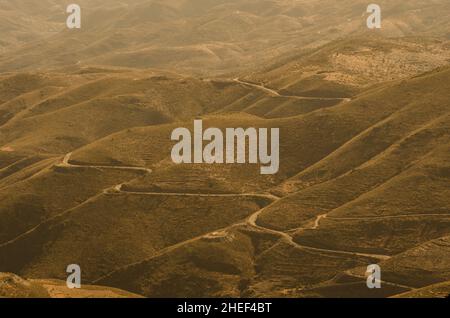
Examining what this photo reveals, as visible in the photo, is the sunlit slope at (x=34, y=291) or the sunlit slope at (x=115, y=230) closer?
the sunlit slope at (x=34, y=291)

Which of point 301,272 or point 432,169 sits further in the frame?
point 432,169

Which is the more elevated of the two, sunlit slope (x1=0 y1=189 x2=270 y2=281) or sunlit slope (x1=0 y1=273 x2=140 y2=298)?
sunlit slope (x1=0 y1=189 x2=270 y2=281)

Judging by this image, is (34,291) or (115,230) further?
(115,230)

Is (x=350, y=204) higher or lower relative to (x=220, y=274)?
higher

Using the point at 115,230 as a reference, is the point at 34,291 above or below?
below

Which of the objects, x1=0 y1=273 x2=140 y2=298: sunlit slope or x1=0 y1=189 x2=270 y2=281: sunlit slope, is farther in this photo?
x1=0 y1=189 x2=270 y2=281: sunlit slope

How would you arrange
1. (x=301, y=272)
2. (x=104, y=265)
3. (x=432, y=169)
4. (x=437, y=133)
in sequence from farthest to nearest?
(x=437, y=133)
(x=432, y=169)
(x=104, y=265)
(x=301, y=272)

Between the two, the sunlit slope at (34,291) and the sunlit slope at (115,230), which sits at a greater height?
the sunlit slope at (115,230)

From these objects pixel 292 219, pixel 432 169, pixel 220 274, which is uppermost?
pixel 432 169

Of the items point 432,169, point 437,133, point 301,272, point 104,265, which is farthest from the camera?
point 437,133

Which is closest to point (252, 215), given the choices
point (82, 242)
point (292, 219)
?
point (292, 219)

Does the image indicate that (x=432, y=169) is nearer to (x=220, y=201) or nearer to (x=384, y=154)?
(x=384, y=154)
